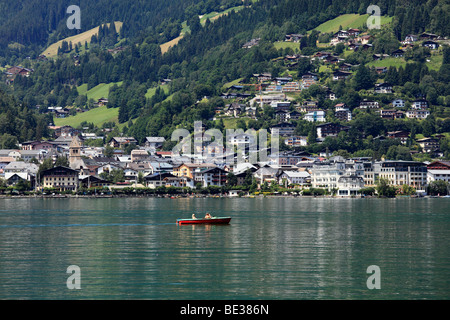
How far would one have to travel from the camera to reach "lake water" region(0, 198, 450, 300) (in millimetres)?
32094

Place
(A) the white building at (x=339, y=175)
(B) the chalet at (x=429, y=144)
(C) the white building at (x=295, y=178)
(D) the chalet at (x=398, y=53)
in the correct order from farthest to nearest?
1. (D) the chalet at (x=398, y=53)
2. (B) the chalet at (x=429, y=144)
3. (C) the white building at (x=295, y=178)
4. (A) the white building at (x=339, y=175)

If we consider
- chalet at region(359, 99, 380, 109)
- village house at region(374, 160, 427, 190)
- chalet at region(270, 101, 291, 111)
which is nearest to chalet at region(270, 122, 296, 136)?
chalet at region(270, 101, 291, 111)

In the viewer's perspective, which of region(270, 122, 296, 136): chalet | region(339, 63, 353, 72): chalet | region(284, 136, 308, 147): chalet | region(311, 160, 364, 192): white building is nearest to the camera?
region(311, 160, 364, 192): white building

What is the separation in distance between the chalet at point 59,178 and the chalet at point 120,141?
170 ft

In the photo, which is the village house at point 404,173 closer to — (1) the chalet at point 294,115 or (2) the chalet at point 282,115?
(2) the chalet at point 282,115

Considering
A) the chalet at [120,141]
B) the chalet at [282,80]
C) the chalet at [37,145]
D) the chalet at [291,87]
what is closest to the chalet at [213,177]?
the chalet at [37,145]

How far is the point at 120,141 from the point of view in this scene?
189 metres

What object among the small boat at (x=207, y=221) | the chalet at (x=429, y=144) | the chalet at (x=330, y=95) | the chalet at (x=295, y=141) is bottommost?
the small boat at (x=207, y=221)

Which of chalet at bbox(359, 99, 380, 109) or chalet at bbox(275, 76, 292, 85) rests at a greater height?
chalet at bbox(275, 76, 292, 85)

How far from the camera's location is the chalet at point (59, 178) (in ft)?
440

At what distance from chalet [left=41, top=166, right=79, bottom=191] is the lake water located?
6901 centimetres

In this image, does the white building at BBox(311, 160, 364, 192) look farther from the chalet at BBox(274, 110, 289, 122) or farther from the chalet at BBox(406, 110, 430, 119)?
the chalet at BBox(406, 110, 430, 119)
